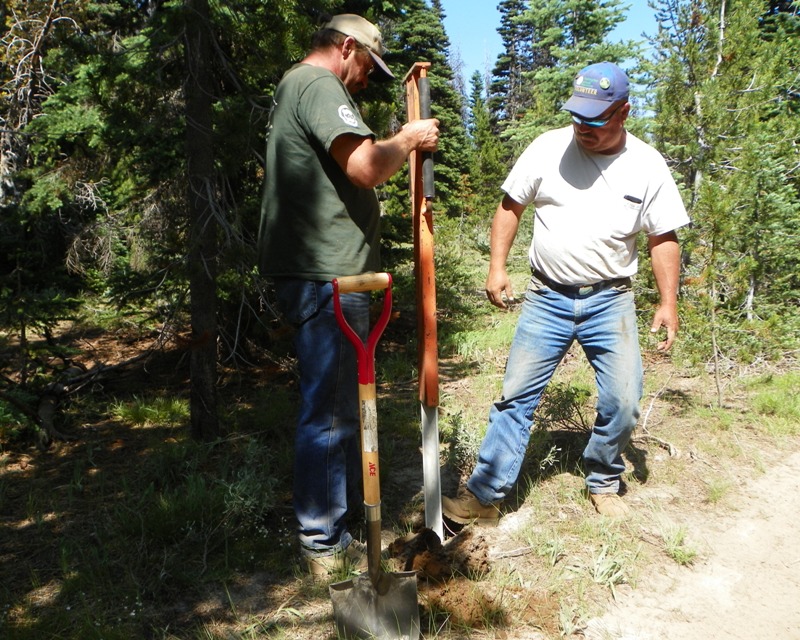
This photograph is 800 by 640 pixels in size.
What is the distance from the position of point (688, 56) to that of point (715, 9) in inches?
31.7

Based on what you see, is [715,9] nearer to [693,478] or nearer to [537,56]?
[693,478]

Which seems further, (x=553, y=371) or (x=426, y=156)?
(x=553, y=371)

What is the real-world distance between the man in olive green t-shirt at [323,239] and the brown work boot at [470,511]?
2.04 feet

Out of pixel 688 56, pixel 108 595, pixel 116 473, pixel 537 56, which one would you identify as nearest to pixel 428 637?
pixel 108 595

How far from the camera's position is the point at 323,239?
308 centimetres

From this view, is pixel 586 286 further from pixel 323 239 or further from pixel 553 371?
pixel 323 239

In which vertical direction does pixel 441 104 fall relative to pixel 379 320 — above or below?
above

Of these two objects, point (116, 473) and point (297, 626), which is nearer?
point (297, 626)

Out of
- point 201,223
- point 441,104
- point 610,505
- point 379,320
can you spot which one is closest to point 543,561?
point 610,505

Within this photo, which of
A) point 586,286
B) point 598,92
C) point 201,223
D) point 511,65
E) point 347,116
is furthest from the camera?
point 511,65

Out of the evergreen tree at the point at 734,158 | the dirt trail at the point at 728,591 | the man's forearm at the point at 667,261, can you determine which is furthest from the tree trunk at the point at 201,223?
the evergreen tree at the point at 734,158

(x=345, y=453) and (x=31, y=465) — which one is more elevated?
(x=345, y=453)

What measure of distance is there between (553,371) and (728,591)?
4.33 ft

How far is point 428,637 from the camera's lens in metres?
2.79
